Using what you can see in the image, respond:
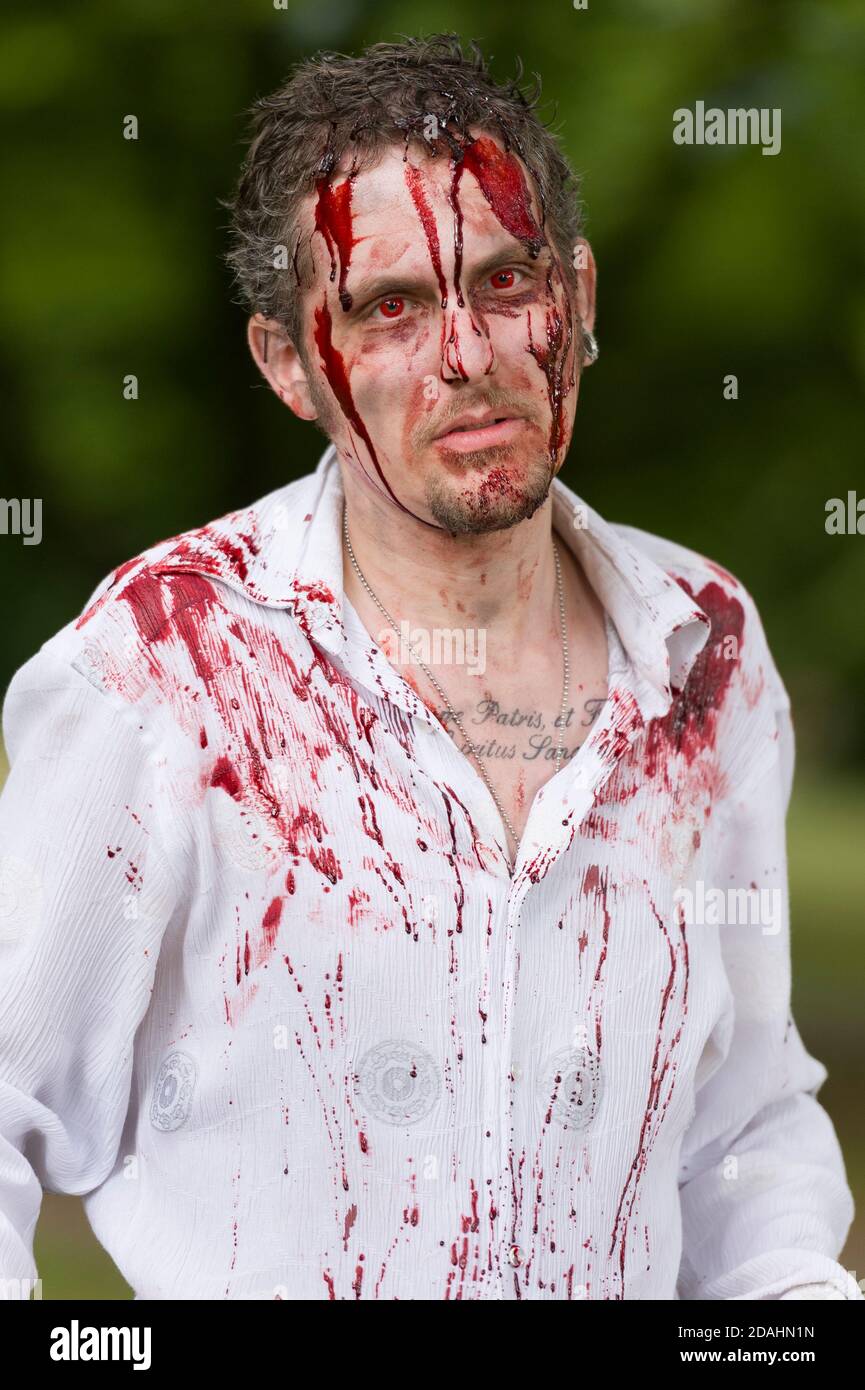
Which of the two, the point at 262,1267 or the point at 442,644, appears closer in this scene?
the point at 262,1267

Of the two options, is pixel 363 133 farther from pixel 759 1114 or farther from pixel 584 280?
pixel 759 1114

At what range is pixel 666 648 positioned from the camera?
6.02ft

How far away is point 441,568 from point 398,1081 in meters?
0.56

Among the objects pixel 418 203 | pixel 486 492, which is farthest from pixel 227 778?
pixel 418 203

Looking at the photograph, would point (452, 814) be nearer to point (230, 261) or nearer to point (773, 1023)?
point (773, 1023)

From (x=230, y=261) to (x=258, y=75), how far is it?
2505 mm

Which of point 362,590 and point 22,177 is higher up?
point 22,177

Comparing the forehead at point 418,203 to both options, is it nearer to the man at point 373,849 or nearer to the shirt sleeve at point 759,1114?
the man at point 373,849

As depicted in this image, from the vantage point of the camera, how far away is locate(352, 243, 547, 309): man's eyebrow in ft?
5.49

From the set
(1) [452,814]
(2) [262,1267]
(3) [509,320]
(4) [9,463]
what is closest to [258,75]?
(4) [9,463]

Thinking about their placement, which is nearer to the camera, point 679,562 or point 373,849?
point 373,849

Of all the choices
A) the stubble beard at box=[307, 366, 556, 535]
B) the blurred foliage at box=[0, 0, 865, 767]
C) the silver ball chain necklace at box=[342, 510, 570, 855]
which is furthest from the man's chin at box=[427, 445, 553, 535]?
the blurred foliage at box=[0, 0, 865, 767]

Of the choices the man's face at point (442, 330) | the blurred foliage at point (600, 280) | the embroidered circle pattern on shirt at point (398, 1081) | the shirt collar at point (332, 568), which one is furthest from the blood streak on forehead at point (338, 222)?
the blurred foliage at point (600, 280)

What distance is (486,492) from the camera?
1.70 meters
